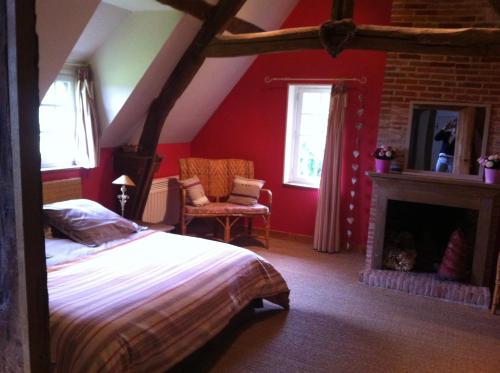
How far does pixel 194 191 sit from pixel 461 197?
2.71 metres

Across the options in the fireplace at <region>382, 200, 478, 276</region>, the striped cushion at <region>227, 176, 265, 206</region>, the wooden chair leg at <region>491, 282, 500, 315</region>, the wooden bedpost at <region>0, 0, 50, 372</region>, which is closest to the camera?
the wooden bedpost at <region>0, 0, 50, 372</region>

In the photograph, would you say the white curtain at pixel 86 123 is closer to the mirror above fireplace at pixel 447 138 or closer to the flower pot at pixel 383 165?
the flower pot at pixel 383 165

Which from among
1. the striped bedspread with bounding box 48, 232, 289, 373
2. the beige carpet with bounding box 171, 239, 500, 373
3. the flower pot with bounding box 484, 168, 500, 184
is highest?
the flower pot with bounding box 484, 168, 500, 184

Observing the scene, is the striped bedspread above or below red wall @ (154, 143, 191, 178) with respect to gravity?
below

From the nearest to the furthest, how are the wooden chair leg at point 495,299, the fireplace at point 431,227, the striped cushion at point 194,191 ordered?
the wooden chair leg at point 495,299 < the fireplace at point 431,227 < the striped cushion at point 194,191

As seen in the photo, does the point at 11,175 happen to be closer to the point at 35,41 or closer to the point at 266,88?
the point at 35,41

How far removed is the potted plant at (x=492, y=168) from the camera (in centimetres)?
391

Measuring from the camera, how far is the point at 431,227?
461 cm

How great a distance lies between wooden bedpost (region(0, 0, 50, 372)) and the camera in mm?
1217

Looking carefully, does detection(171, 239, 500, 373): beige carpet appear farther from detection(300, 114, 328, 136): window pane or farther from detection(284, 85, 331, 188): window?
detection(300, 114, 328, 136): window pane

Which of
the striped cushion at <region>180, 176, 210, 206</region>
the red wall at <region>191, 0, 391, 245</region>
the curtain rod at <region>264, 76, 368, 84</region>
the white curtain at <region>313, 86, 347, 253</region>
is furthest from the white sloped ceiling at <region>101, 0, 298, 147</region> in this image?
the white curtain at <region>313, 86, 347, 253</region>

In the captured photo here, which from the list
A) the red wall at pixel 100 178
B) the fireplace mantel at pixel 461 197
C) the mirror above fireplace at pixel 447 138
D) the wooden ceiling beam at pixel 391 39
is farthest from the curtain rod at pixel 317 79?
the red wall at pixel 100 178

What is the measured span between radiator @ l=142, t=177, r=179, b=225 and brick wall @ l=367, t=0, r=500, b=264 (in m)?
2.45

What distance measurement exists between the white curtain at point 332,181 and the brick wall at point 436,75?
24.5 inches
